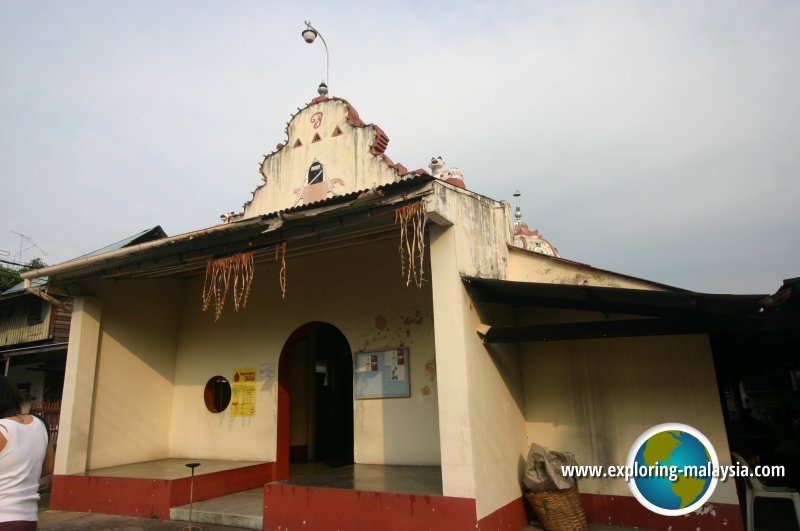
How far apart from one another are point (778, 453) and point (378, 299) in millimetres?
6415

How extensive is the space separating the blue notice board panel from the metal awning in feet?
6.70

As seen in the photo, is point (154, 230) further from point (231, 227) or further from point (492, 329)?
point (492, 329)

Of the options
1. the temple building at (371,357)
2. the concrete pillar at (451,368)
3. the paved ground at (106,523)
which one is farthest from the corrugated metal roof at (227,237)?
the paved ground at (106,523)

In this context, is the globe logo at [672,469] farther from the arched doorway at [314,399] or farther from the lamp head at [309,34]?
the lamp head at [309,34]

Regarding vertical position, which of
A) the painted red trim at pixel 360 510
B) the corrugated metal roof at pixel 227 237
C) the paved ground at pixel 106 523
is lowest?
the paved ground at pixel 106 523

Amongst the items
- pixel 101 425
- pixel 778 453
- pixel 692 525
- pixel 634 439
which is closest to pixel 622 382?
pixel 634 439

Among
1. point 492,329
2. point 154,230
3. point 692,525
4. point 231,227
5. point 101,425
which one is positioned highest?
point 154,230

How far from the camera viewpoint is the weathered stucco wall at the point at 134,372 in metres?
8.38

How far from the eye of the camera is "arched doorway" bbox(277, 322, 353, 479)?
831 centimetres

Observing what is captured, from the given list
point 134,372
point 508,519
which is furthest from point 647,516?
point 134,372

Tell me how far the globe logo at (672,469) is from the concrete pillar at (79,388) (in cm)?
779

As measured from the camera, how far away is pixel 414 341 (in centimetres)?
728

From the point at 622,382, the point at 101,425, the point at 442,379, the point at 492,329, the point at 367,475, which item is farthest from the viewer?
the point at 101,425

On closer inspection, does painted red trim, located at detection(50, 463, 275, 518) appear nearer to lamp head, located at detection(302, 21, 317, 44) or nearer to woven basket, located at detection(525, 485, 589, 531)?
woven basket, located at detection(525, 485, 589, 531)
